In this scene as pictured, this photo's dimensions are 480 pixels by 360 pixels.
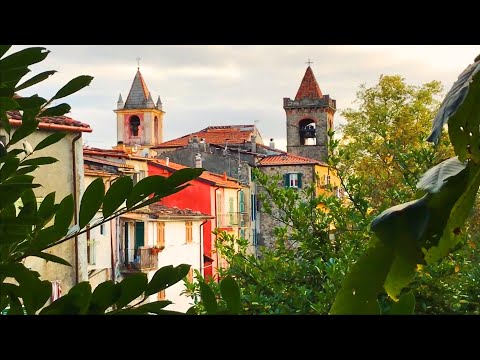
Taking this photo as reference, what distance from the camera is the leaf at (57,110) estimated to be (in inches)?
22.7

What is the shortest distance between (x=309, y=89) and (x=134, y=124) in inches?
259

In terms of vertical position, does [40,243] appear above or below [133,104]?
below

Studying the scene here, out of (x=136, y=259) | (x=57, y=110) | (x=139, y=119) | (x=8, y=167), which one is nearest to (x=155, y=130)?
(x=139, y=119)

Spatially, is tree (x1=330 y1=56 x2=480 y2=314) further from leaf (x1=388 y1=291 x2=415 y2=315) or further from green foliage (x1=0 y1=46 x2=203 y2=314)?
green foliage (x1=0 y1=46 x2=203 y2=314)

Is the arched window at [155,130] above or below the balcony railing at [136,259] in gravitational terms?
above

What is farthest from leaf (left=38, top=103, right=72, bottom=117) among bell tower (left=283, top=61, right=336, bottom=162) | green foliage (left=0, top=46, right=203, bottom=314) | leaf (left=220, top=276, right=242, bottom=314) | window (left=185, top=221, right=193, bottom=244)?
bell tower (left=283, top=61, right=336, bottom=162)

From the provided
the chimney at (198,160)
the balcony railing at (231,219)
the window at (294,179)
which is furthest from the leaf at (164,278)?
the window at (294,179)

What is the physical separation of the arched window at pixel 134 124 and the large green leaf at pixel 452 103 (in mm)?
28553

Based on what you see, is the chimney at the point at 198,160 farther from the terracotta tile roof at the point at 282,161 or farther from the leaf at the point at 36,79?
the leaf at the point at 36,79

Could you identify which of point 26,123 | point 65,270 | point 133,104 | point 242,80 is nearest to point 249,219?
point 242,80
